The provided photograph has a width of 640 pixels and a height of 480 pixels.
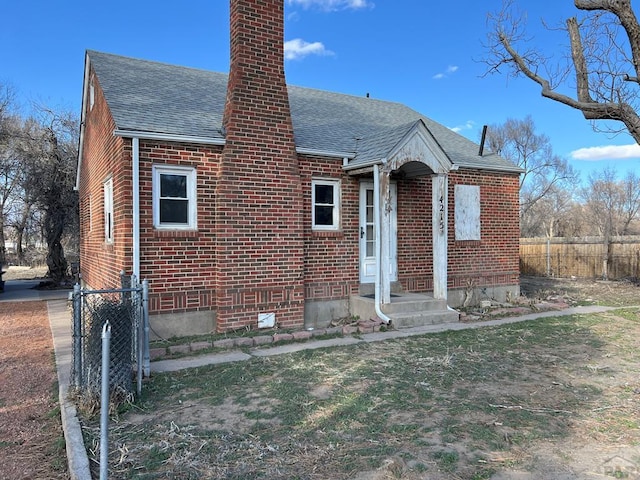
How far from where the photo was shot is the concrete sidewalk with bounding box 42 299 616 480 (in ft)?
12.1

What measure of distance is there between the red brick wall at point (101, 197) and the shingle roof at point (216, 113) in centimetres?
50

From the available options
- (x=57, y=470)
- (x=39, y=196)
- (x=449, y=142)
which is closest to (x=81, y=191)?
(x=39, y=196)

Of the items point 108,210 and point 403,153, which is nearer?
point 403,153

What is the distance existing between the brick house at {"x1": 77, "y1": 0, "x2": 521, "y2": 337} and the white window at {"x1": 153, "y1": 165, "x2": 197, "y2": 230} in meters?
0.02

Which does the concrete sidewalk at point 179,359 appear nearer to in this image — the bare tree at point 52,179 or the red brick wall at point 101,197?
the red brick wall at point 101,197

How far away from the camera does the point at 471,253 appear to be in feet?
36.1

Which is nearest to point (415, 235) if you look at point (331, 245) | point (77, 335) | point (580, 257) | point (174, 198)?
point (331, 245)

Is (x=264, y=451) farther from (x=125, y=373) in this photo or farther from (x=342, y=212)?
(x=342, y=212)

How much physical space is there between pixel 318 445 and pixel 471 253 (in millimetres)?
8264

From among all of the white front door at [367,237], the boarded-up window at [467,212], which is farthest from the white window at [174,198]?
the boarded-up window at [467,212]

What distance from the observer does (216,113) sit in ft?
29.7

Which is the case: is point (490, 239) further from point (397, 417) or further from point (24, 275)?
point (24, 275)

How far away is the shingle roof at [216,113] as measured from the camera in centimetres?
804

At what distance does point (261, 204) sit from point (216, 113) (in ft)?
7.62
